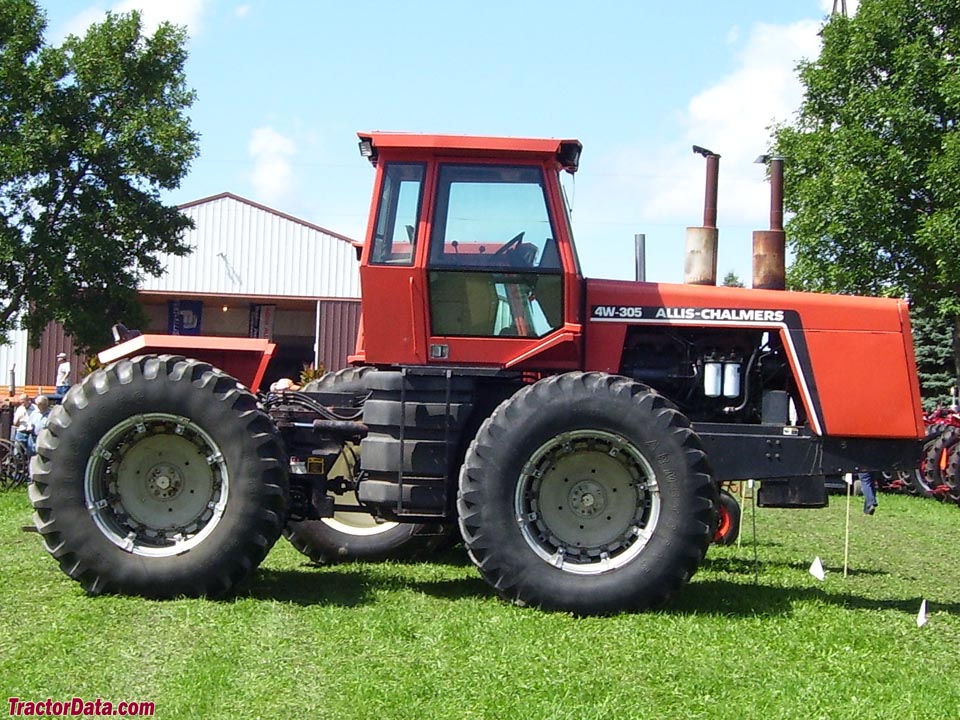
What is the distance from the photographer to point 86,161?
20250mm

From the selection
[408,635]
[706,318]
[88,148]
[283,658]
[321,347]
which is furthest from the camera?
[321,347]

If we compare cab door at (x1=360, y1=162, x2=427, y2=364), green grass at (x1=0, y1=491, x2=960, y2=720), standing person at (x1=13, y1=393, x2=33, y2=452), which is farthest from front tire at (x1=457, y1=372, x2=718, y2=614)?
standing person at (x1=13, y1=393, x2=33, y2=452)

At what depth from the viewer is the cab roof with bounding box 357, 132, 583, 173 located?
27.5ft

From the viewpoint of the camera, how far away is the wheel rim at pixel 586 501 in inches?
314

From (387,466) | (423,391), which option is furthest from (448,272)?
(387,466)

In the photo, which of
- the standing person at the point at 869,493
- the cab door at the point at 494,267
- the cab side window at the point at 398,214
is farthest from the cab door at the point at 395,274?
the standing person at the point at 869,493

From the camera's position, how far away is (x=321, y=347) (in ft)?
121

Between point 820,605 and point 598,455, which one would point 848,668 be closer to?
point 820,605

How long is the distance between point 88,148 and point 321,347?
684 inches

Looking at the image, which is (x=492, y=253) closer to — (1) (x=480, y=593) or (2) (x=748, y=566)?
(1) (x=480, y=593)

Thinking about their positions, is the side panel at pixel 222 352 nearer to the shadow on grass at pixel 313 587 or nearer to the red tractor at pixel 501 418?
the red tractor at pixel 501 418

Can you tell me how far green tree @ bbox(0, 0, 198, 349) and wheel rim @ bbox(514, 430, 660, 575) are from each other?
540 inches

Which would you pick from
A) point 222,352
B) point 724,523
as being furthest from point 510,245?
point 724,523

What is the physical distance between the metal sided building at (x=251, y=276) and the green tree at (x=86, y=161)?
15.8m
